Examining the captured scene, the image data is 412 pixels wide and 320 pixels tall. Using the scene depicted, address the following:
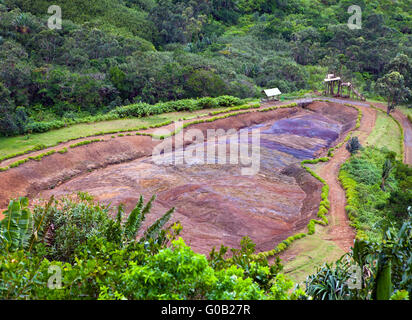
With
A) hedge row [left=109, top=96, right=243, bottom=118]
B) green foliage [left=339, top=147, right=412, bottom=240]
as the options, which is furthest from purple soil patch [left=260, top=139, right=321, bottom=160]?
hedge row [left=109, top=96, right=243, bottom=118]

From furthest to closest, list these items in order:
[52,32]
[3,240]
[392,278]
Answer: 1. [52,32]
2. [3,240]
3. [392,278]

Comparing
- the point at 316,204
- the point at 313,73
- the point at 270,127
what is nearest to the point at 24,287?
the point at 316,204

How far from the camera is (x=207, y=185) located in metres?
23.0

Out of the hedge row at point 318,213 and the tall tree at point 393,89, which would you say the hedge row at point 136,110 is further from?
the tall tree at point 393,89

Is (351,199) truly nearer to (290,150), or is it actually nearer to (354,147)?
(354,147)

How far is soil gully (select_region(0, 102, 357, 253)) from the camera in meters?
19.1

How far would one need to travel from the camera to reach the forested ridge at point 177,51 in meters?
36.7

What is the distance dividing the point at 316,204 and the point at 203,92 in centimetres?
2312

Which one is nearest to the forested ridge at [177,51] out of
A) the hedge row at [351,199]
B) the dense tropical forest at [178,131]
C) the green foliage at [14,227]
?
the dense tropical forest at [178,131]

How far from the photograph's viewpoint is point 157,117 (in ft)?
116

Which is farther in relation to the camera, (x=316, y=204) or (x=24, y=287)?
(x=316, y=204)

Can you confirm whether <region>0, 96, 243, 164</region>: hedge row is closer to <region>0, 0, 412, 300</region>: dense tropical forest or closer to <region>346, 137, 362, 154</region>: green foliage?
<region>0, 0, 412, 300</region>: dense tropical forest
